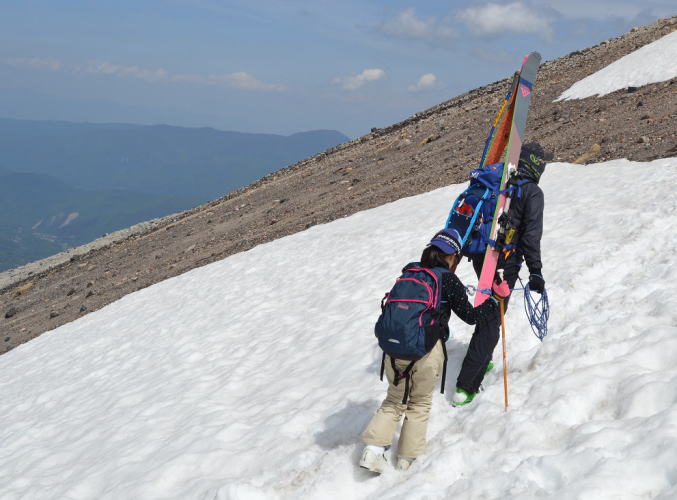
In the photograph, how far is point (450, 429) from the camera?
6309mm

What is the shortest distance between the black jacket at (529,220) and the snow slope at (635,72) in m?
22.6

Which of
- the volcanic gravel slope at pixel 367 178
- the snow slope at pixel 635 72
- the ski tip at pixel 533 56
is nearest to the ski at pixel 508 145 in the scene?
the ski tip at pixel 533 56

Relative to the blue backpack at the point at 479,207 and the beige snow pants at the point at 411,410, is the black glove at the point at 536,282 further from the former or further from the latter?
the beige snow pants at the point at 411,410

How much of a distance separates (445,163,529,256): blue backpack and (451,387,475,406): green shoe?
5.74 ft

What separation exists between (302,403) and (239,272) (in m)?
10.7

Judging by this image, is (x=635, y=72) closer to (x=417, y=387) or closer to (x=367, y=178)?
(x=367, y=178)

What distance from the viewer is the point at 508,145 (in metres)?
7.25

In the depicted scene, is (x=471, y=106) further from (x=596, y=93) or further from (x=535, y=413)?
(x=535, y=413)

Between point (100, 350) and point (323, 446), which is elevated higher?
point (100, 350)

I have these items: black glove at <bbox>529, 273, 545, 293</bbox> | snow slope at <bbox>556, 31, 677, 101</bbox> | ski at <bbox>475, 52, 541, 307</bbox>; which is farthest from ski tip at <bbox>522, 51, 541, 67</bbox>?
snow slope at <bbox>556, 31, 677, 101</bbox>

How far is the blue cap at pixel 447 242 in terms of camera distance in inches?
231

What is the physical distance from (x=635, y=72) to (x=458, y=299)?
26196 mm

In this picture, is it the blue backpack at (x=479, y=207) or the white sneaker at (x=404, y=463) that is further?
the blue backpack at (x=479, y=207)

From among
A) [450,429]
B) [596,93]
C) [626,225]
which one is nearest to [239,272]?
[626,225]
